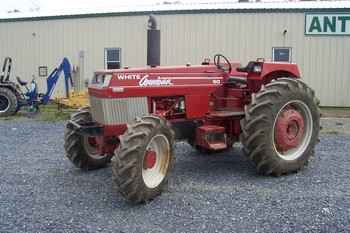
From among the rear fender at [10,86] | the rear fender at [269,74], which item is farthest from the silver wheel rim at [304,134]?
the rear fender at [10,86]

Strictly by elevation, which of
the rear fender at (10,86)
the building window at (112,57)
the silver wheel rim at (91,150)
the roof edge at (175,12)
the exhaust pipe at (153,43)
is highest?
the roof edge at (175,12)

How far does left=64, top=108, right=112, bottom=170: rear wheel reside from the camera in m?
6.75

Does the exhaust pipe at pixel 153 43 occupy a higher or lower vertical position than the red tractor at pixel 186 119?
higher

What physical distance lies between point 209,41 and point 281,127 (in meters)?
10.7

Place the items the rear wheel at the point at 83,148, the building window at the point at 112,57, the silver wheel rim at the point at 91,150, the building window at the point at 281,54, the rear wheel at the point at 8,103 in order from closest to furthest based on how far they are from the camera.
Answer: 1. the rear wheel at the point at 83,148
2. the silver wheel rim at the point at 91,150
3. the rear wheel at the point at 8,103
4. the building window at the point at 281,54
5. the building window at the point at 112,57

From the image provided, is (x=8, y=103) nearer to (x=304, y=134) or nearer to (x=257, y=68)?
(x=257, y=68)

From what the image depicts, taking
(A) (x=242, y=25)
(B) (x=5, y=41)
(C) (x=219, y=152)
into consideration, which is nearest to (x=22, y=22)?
(B) (x=5, y=41)

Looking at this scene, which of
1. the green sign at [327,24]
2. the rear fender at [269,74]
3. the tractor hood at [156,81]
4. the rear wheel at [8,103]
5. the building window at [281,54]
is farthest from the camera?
the building window at [281,54]

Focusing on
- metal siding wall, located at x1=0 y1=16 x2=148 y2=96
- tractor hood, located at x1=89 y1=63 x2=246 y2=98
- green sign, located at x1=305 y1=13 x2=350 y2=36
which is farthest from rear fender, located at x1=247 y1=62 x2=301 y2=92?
metal siding wall, located at x1=0 y1=16 x2=148 y2=96

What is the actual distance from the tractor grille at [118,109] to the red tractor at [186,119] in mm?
12

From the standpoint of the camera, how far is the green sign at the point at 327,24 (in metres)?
16.3

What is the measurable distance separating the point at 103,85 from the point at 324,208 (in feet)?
9.45

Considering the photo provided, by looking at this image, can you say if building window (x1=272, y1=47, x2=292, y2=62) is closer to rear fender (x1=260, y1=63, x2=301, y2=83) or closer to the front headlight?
rear fender (x1=260, y1=63, x2=301, y2=83)

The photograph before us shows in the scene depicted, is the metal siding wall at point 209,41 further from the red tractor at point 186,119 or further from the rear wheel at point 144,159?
the rear wheel at point 144,159
